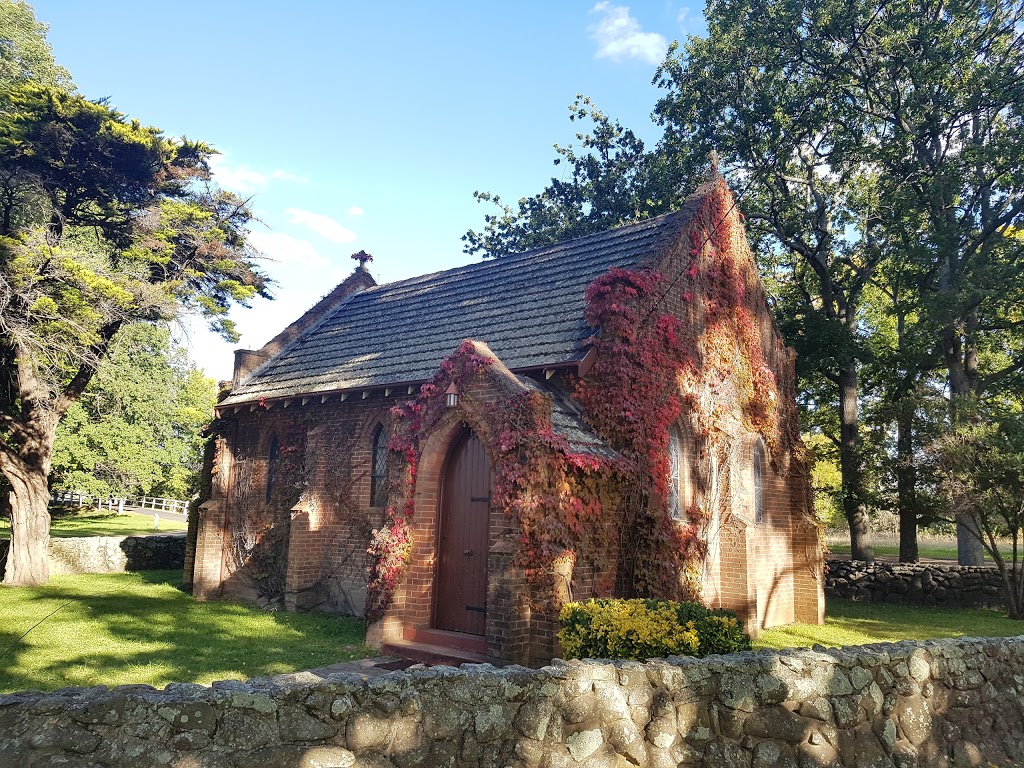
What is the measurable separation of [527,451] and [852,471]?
16.7 meters

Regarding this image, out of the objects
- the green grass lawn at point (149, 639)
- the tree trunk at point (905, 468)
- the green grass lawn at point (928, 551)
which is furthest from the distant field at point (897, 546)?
the green grass lawn at point (149, 639)

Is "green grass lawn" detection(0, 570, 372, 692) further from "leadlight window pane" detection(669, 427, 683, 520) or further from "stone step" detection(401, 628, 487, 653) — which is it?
"leadlight window pane" detection(669, 427, 683, 520)

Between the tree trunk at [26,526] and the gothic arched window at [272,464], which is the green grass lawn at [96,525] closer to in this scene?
the tree trunk at [26,526]

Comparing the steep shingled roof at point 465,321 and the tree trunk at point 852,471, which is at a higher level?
the steep shingled roof at point 465,321

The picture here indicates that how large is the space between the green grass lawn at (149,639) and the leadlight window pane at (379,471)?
2542 millimetres

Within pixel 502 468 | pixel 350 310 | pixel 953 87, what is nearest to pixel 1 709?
pixel 502 468

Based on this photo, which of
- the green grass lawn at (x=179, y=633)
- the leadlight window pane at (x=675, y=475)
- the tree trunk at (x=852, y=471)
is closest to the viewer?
the green grass lawn at (x=179, y=633)

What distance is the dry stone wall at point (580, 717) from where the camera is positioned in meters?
4.01

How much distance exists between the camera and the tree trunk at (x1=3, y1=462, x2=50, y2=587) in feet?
55.0

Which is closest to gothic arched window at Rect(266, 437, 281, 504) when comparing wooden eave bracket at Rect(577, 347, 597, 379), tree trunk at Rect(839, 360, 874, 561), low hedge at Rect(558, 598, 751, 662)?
wooden eave bracket at Rect(577, 347, 597, 379)

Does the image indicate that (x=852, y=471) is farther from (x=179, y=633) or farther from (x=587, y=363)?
(x=179, y=633)

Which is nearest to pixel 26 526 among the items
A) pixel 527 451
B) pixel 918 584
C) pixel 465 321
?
pixel 465 321

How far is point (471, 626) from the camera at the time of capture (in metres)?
11.3

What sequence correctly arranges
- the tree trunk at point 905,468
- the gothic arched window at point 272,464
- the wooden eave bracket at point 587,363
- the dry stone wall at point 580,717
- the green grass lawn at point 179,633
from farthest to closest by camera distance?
1. the tree trunk at point 905,468
2. the gothic arched window at point 272,464
3. the wooden eave bracket at point 587,363
4. the green grass lawn at point 179,633
5. the dry stone wall at point 580,717
